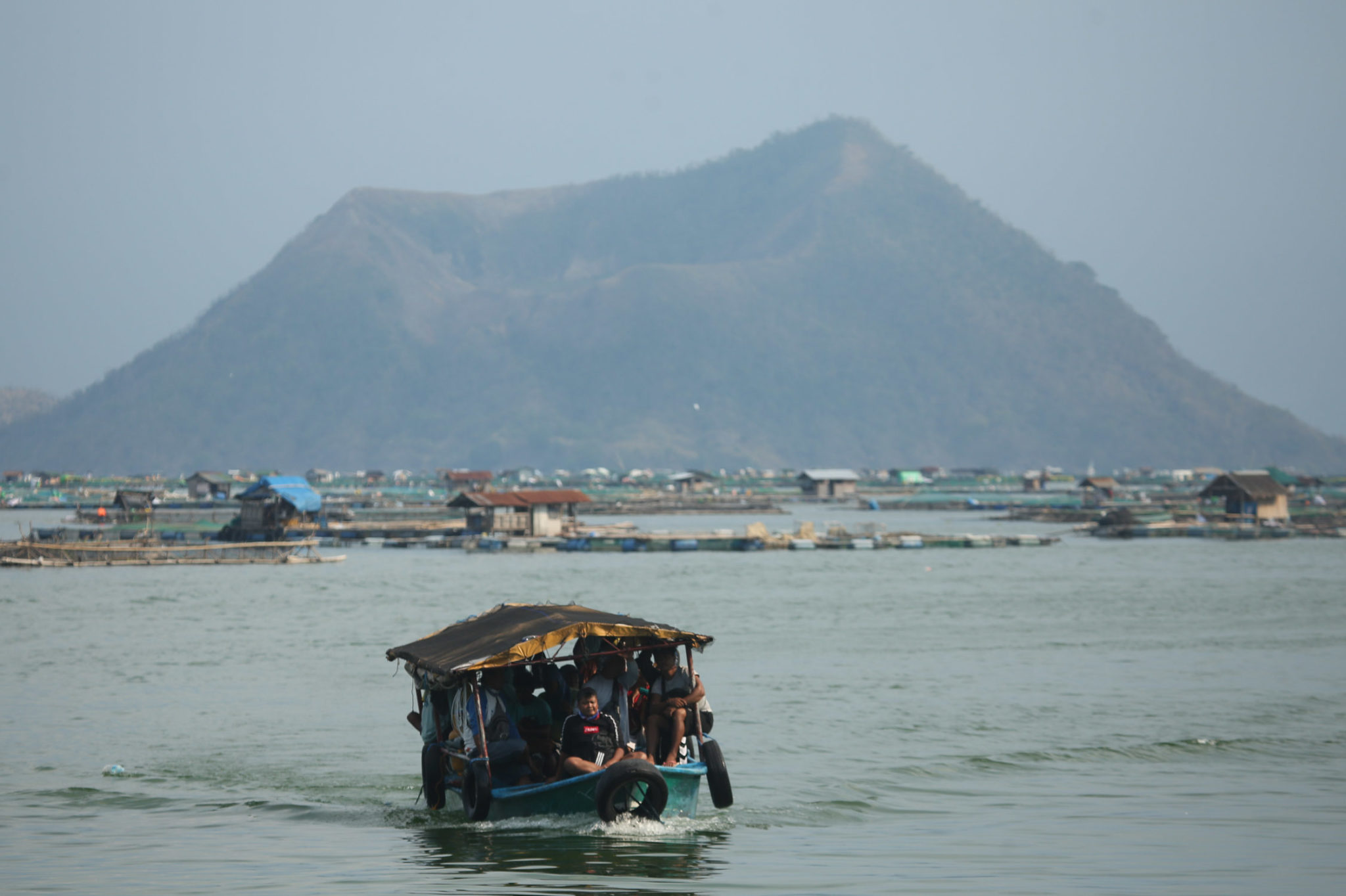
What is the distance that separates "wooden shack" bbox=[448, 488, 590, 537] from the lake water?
31.4 m

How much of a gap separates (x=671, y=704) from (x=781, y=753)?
689 centimetres

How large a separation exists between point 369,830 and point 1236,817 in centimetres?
1163

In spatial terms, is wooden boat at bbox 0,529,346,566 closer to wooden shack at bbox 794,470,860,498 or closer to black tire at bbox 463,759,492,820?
black tire at bbox 463,759,492,820

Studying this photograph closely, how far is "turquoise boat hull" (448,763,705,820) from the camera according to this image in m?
16.4

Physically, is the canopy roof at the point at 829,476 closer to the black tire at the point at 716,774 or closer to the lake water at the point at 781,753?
the lake water at the point at 781,753

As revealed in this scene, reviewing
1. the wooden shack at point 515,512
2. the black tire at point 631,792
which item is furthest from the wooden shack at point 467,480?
the black tire at point 631,792

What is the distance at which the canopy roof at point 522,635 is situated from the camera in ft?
56.0

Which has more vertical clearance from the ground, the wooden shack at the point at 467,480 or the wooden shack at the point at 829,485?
the wooden shack at the point at 467,480

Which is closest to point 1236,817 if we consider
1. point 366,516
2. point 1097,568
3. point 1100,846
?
point 1100,846

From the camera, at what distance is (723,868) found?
52.9 ft

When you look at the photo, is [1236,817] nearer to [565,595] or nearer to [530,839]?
[530,839]

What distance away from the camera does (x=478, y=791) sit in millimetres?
17297

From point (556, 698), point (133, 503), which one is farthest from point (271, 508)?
point (556, 698)

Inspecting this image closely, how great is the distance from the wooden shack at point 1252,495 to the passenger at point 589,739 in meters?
86.6
